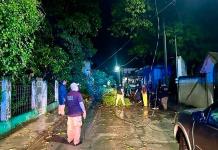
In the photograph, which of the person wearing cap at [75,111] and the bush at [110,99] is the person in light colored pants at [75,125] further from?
the bush at [110,99]

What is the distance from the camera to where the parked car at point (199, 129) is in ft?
22.5

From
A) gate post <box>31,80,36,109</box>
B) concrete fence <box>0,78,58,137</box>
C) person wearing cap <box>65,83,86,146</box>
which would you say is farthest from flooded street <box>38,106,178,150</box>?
gate post <box>31,80,36,109</box>

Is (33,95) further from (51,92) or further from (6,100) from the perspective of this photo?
(51,92)

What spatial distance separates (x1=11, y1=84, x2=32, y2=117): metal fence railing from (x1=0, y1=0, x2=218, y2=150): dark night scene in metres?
0.04

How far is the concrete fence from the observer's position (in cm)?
1416

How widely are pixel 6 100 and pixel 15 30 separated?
11.0ft

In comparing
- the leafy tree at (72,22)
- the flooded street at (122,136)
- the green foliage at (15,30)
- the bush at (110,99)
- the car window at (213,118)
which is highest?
the leafy tree at (72,22)

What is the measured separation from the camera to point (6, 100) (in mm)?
14523

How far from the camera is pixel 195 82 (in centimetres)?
2517

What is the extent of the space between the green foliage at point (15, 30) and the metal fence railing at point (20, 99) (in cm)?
239

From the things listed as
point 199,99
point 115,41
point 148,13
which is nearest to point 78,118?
point 199,99

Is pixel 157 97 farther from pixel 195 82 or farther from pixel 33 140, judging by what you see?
pixel 33 140

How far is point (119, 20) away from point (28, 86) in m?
20.6

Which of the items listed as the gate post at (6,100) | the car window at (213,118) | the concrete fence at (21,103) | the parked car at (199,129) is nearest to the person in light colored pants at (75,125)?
the concrete fence at (21,103)
